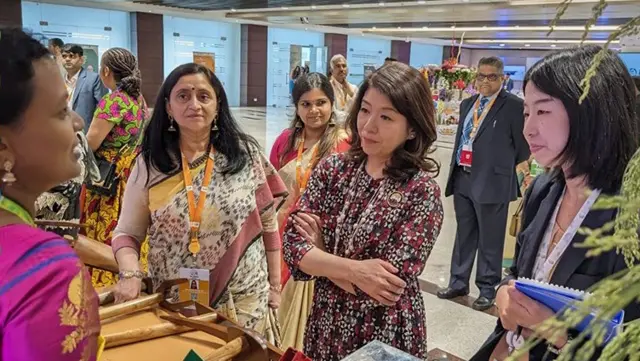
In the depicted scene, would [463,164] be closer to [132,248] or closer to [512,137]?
[512,137]

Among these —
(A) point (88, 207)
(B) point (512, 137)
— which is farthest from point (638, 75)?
(A) point (88, 207)

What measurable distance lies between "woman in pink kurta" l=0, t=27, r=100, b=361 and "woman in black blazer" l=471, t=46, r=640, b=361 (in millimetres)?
811

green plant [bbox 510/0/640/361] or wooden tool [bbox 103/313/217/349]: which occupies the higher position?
green plant [bbox 510/0/640/361]

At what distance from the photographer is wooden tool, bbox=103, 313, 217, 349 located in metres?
1.08

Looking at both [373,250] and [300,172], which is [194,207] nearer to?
[373,250]

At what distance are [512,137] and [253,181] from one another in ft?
7.70

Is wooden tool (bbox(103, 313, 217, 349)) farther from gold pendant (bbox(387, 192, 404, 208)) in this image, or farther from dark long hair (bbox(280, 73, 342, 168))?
dark long hair (bbox(280, 73, 342, 168))

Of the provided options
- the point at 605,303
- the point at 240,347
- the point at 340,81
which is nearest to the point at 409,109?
the point at 240,347

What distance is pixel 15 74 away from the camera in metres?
0.77

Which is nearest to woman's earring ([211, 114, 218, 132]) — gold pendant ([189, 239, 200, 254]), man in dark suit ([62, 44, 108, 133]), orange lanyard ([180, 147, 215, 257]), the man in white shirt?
orange lanyard ([180, 147, 215, 257])

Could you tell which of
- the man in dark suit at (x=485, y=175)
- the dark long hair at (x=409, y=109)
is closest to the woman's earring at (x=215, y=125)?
the dark long hair at (x=409, y=109)

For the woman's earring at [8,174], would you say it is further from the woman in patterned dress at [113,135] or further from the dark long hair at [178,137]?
the woman in patterned dress at [113,135]

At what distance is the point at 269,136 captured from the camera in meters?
11.0

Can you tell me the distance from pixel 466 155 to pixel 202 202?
2466mm
